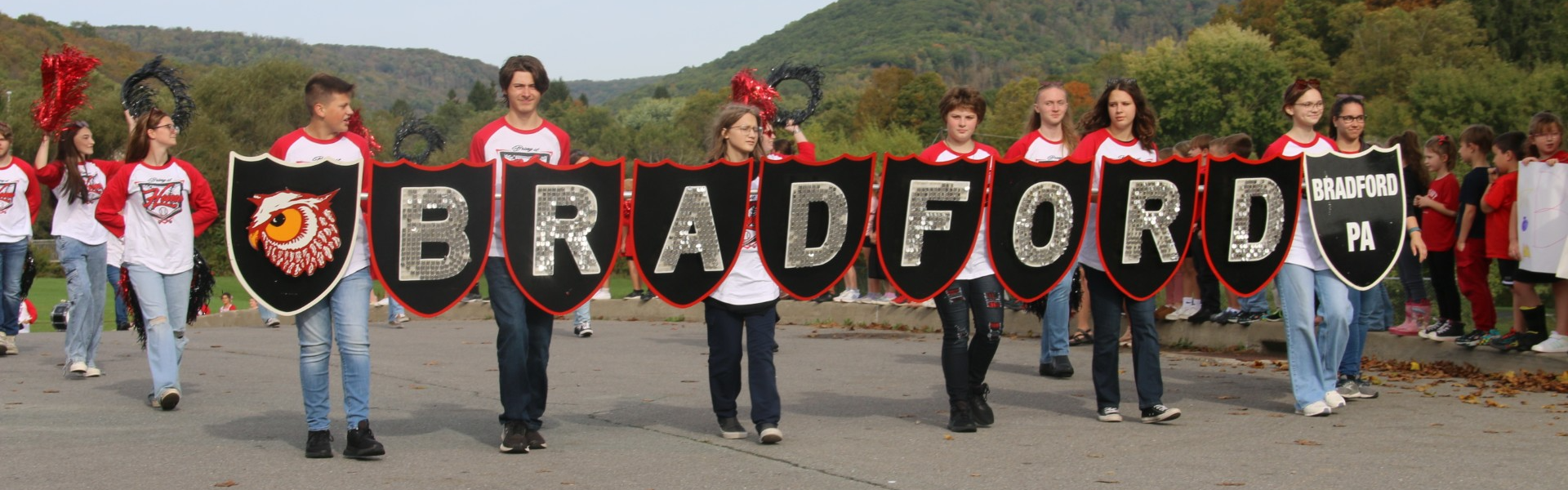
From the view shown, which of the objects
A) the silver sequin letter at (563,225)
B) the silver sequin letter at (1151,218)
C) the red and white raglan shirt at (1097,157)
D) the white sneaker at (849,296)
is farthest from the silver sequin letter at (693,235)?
the white sneaker at (849,296)

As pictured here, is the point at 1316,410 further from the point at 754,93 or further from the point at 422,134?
the point at 422,134

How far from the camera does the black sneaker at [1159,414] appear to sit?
7672 millimetres

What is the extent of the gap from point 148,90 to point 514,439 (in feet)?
14.4

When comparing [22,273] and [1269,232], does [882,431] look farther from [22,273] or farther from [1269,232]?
[22,273]

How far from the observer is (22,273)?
484 inches

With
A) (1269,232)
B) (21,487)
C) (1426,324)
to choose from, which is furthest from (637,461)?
(1426,324)

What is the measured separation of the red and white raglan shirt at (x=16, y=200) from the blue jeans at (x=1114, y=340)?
315 inches

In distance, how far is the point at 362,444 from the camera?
22.0 ft

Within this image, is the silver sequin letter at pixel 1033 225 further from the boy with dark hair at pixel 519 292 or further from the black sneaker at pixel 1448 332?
the black sneaker at pixel 1448 332

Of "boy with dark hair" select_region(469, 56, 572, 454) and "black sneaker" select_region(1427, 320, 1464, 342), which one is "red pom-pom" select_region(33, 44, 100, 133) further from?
"black sneaker" select_region(1427, 320, 1464, 342)

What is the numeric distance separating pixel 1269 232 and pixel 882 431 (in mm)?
2399

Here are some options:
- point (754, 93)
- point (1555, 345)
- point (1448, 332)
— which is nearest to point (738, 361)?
point (754, 93)

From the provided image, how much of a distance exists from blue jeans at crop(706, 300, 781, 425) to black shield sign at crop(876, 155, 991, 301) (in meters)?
0.75

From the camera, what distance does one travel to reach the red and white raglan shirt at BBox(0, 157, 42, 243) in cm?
1130
